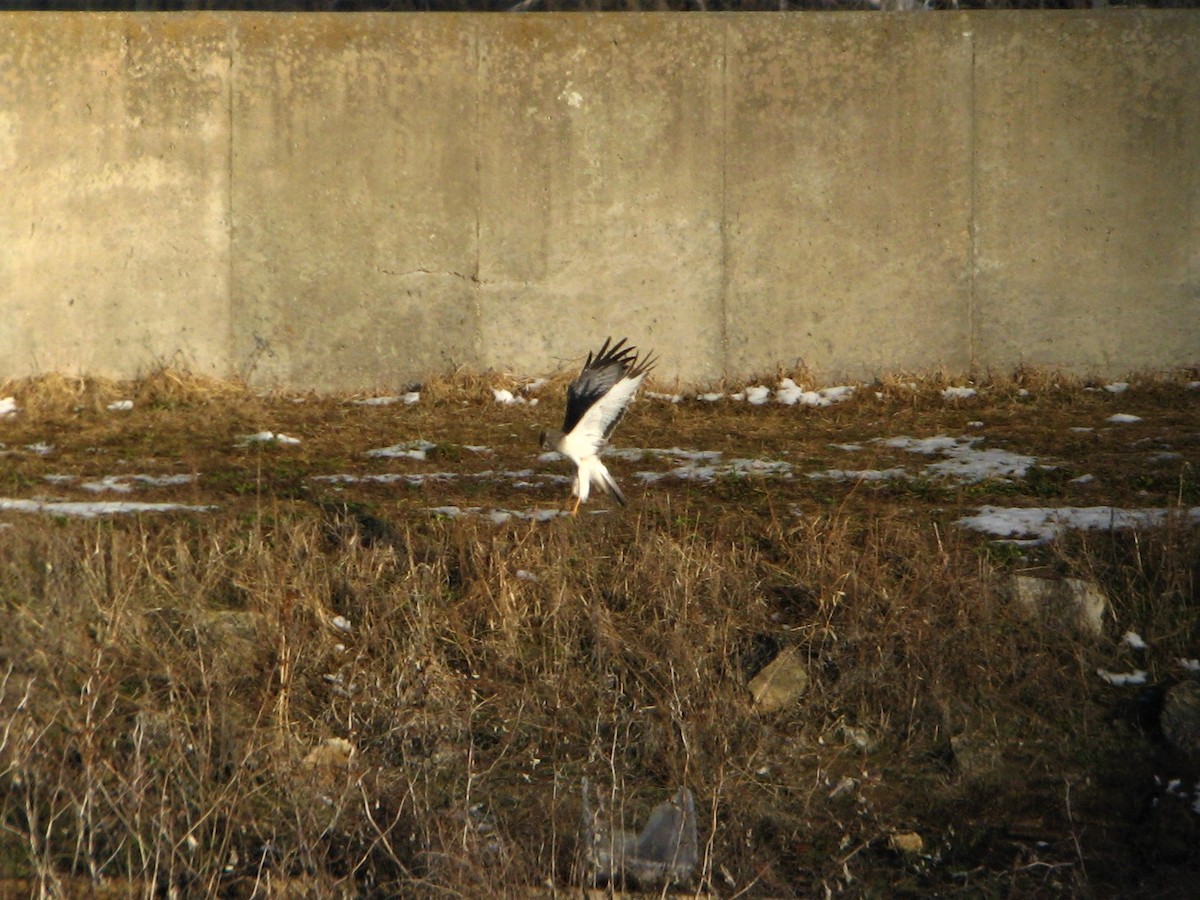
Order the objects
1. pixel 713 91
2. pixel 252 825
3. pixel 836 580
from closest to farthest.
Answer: pixel 252 825, pixel 836 580, pixel 713 91

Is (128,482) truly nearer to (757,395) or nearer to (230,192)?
(230,192)

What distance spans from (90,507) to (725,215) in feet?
14.8

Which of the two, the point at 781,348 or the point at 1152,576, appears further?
the point at 781,348

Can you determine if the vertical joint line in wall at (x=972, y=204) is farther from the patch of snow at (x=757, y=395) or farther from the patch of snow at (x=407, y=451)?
the patch of snow at (x=407, y=451)

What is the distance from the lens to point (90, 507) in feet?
23.1

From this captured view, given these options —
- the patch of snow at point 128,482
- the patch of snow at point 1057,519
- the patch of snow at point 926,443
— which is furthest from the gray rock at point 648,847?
the patch of snow at point 926,443

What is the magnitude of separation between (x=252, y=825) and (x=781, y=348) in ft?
18.6

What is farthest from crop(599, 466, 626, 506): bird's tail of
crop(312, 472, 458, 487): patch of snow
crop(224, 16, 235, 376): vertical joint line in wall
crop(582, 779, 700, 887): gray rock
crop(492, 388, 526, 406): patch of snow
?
crop(224, 16, 235, 376): vertical joint line in wall

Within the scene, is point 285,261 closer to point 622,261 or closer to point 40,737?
point 622,261

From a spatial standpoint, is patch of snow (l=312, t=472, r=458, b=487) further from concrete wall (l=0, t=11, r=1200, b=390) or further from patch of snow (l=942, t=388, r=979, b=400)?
patch of snow (l=942, t=388, r=979, b=400)

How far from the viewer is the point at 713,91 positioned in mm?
9586

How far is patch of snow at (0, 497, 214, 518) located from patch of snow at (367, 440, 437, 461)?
138 centimetres

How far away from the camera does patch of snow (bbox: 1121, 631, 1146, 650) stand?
19.4ft

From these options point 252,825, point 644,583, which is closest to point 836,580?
point 644,583
